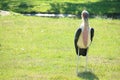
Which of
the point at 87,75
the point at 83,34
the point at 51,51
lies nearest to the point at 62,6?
the point at 51,51

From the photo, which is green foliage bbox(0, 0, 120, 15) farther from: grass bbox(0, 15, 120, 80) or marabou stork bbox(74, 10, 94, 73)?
marabou stork bbox(74, 10, 94, 73)

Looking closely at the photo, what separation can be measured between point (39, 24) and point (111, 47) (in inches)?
262

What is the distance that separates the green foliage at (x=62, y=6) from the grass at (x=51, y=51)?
24.3 feet

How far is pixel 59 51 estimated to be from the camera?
15273mm

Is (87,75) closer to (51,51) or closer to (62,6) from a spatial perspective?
(51,51)

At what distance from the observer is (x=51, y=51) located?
15.2m

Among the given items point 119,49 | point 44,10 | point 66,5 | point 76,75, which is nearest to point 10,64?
point 76,75

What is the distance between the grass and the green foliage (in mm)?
7396

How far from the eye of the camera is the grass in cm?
1221

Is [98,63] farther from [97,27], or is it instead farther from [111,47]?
[97,27]

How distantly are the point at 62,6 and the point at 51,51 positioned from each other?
55.7 feet

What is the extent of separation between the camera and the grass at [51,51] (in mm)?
12211

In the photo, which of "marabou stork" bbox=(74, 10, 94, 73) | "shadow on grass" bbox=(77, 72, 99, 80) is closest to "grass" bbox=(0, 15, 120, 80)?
"shadow on grass" bbox=(77, 72, 99, 80)

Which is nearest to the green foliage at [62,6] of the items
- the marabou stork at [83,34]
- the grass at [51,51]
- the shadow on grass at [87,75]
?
the grass at [51,51]
